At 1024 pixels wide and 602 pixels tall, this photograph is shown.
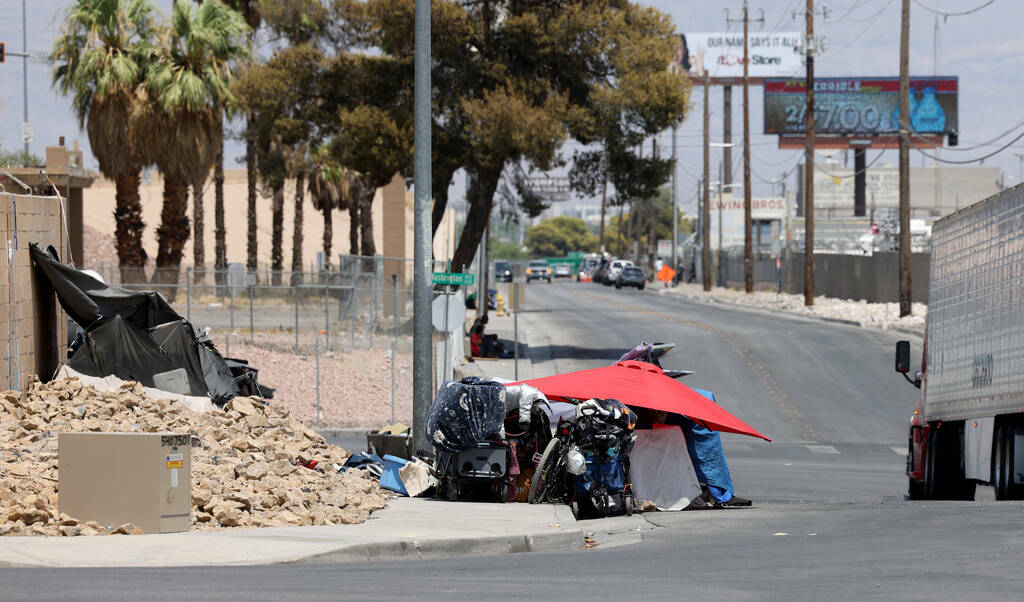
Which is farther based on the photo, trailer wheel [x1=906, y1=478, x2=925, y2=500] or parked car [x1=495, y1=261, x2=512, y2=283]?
parked car [x1=495, y1=261, x2=512, y2=283]

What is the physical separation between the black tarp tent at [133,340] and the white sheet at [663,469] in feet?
24.7

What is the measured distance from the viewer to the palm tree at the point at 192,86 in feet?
134

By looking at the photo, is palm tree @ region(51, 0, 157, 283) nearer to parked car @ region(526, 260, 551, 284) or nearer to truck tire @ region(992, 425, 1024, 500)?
truck tire @ region(992, 425, 1024, 500)

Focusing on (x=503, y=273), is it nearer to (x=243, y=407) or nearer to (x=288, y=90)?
(x=288, y=90)

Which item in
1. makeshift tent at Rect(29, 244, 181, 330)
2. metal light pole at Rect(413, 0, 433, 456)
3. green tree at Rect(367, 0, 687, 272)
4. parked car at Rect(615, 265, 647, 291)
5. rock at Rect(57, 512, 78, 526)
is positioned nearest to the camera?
rock at Rect(57, 512, 78, 526)

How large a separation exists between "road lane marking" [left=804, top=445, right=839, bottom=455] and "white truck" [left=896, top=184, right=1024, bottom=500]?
496cm

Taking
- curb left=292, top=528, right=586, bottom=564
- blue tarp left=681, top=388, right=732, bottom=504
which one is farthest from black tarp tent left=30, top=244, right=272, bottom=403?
curb left=292, top=528, right=586, bottom=564

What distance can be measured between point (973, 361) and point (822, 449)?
9.02 meters

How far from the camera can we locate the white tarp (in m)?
18.4

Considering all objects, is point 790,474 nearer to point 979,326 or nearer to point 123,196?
point 979,326

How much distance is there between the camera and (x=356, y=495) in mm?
13508

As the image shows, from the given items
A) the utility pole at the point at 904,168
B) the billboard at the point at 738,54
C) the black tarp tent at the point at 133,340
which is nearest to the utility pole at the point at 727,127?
the billboard at the point at 738,54

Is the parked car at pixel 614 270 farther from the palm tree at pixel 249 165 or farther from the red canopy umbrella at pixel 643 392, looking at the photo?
the red canopy umbrella at pixel 643 392

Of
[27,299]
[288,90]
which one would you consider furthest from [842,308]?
[27,299]
